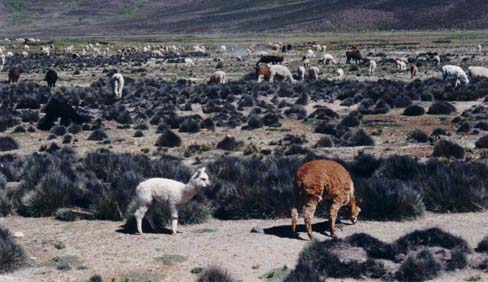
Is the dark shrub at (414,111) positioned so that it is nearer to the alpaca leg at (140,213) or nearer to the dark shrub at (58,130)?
the dark shrub at (58,130)

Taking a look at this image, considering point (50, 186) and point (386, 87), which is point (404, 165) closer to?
point (50, 186)

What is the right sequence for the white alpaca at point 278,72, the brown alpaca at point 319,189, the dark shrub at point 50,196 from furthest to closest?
the white alpaca at point 278,72 < the dark shrub at point 50,196 < the brown alpaca at point 319,189

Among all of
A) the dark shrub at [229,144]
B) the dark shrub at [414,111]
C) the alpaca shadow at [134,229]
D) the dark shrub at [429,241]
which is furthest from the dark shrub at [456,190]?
the dark shrub at [414,111]

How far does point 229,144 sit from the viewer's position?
23531mm

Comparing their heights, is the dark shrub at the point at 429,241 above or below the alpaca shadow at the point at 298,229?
above

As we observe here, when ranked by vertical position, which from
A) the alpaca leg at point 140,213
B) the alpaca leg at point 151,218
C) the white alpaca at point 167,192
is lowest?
the alpaca leg at point 151,218

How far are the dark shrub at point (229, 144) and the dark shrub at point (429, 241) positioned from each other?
11431 mm

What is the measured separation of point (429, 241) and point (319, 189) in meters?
1.99

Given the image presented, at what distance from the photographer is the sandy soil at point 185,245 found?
11.3 m

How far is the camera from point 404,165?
18.0 m


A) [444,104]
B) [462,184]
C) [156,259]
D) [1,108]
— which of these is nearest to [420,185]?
[462,184]

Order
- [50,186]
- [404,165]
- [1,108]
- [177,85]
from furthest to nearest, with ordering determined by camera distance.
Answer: [177,85] < [1,108] < [404,165] < [50,186]

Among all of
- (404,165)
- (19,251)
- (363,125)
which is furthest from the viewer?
(363,125)

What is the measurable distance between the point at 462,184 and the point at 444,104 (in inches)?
640
